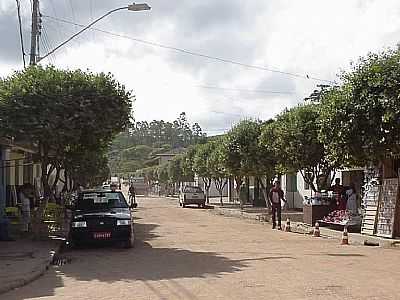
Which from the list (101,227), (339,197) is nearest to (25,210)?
(101,227)

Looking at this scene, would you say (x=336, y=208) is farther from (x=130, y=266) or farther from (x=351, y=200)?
(x=130, y=266)

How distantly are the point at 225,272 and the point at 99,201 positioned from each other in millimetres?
7161

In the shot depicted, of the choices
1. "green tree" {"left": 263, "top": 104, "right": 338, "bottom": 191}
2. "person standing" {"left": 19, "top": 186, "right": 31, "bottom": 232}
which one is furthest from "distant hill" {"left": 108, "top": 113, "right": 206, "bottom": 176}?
"person standing" {"left": 19, "top": 186, "right": 31, "bottom": 232}

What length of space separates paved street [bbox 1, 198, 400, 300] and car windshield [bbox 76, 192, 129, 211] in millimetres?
1262

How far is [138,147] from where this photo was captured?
14662 cm

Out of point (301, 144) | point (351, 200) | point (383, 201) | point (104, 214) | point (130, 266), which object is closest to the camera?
point (130, 266)

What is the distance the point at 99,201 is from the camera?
19.8 metres

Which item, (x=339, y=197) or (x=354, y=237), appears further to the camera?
(x=339, y=197)

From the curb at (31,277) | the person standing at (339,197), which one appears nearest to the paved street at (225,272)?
the curb at (31,277)

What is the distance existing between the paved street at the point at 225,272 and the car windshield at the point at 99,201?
1262 millimetres

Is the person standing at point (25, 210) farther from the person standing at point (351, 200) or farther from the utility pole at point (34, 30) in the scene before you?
the person standing at point (351, 200)

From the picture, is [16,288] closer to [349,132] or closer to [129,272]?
[129,272]

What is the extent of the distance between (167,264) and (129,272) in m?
1.44

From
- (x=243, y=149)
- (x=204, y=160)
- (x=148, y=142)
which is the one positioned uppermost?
(x=148, y=142)
